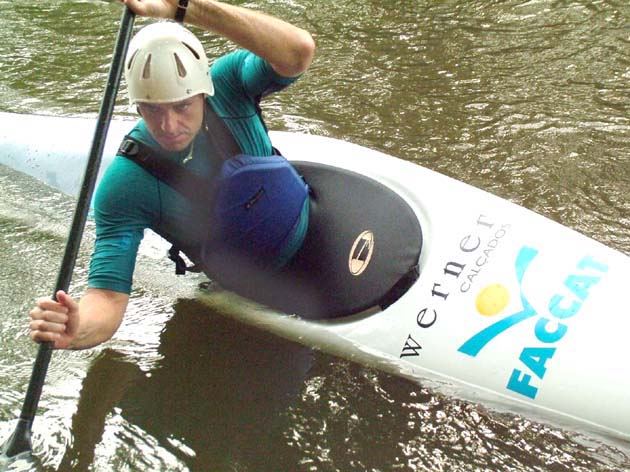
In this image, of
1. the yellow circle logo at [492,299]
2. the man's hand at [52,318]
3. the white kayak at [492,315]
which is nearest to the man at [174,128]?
the man's hand at [52,318]

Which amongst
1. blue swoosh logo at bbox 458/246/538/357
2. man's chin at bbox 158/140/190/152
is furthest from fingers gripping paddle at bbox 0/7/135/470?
blue swoosh logo at bbox 458/246/538/357

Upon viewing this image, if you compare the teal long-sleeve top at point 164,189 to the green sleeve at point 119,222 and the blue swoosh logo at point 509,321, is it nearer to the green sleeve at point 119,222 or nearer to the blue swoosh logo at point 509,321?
the green sleeve at point 119,222

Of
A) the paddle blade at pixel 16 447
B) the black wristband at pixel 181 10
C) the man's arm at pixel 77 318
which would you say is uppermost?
the black wristband at pixel 181 10

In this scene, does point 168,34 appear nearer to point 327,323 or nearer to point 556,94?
point 327,323

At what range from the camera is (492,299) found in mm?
2516

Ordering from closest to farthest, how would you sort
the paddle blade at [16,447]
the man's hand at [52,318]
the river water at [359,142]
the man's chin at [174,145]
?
the man's hand at [52,318]
the man's chin at [174,145]
the paddle blade at [16,447]
the river water at [359,142]

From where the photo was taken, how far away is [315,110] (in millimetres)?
4684

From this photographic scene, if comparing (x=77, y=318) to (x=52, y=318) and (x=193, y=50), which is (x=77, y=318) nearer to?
(x=52, y=318)

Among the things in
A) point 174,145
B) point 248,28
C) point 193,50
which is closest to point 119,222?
point 174,145

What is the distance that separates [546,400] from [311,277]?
825 millimetres

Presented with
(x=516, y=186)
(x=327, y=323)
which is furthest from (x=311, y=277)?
(x=516, y=186)

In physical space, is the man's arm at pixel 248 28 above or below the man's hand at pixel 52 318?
above

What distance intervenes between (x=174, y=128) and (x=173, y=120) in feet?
0.07

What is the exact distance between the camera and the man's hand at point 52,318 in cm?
203
